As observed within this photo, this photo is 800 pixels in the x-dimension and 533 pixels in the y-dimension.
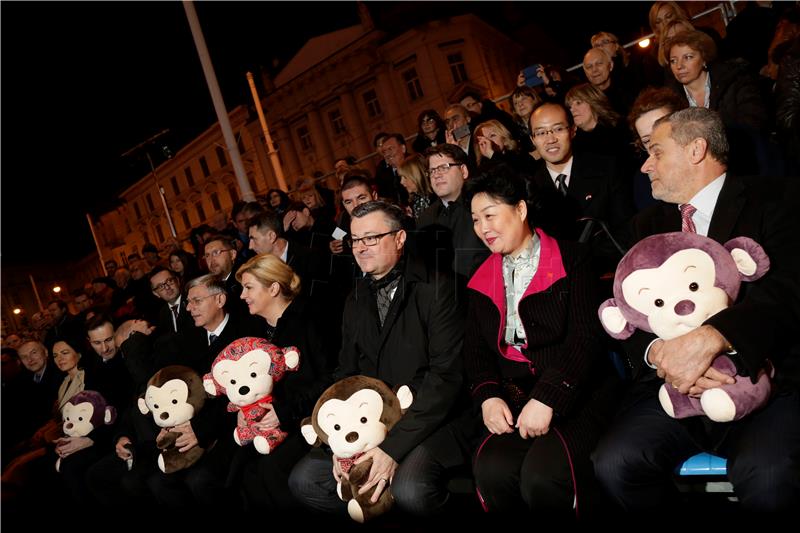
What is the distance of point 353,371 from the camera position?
12.5 ft

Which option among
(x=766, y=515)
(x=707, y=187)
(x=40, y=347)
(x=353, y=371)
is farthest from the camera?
(x=40, y=347)

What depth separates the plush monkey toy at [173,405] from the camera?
4.23 meters

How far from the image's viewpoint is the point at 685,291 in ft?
7.27

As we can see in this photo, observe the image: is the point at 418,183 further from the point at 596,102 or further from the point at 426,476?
the point at 426,476

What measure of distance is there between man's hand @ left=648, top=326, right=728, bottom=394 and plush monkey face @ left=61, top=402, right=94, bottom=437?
5225 millimetres

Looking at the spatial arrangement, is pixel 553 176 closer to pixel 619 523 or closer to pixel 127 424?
pixel 619 523

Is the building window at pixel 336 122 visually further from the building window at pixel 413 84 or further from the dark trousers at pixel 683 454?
the dark trousers at pixel 683 454

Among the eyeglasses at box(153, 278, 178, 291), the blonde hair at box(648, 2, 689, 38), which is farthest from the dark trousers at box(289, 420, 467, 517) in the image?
the blonde hair at box(648, 2, 689, 38)

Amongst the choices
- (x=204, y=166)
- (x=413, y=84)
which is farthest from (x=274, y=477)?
(x=204, y=166)

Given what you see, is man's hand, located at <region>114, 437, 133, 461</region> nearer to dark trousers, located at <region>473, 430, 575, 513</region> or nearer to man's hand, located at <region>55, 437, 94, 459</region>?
man's hand, located at <region>55, 437, 94, 459</region>

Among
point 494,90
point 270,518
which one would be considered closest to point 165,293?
point 270,518

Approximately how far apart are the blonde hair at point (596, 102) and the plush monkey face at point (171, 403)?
4121 mm

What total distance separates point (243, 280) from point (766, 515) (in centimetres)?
354

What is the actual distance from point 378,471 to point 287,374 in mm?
1251
